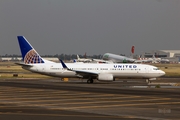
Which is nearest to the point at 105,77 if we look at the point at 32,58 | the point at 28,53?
the point at 32,58

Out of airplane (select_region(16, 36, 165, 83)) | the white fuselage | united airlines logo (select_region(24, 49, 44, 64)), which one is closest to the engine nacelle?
airplane (select_region(16, 36, 165, 83))

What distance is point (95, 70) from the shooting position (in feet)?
222

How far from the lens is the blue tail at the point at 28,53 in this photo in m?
70.7

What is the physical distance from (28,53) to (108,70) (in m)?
13.3

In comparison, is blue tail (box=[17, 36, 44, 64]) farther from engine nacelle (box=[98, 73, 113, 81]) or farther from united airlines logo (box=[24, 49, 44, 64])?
engine nacelle (box=[98, 73, 113, 81])

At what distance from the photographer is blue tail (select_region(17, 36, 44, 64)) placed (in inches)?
2783

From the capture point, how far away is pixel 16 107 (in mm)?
29672

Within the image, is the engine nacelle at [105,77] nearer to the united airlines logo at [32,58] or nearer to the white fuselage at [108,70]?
the white fuselage at [108,70]

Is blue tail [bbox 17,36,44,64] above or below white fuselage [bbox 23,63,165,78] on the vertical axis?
above

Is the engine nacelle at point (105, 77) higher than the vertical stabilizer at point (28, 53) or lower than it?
lower

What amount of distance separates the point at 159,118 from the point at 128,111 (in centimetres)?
381

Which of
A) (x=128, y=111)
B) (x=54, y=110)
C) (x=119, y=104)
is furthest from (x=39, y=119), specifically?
(x=119, y=104)

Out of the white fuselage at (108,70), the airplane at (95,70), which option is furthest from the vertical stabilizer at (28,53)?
the white fuselage at (108,70)

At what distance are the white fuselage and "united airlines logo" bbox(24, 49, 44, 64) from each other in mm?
1236
